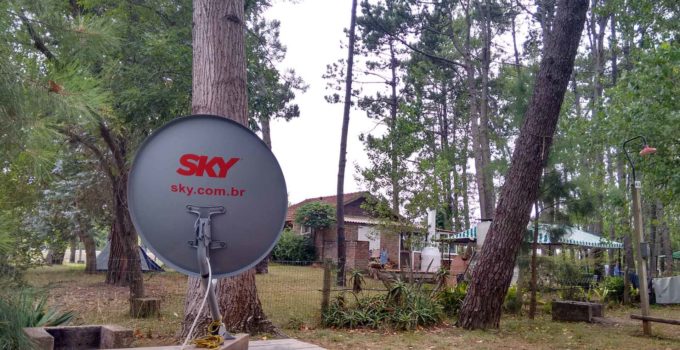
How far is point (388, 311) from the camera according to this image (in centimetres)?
986

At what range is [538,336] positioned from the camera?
9.55 meters

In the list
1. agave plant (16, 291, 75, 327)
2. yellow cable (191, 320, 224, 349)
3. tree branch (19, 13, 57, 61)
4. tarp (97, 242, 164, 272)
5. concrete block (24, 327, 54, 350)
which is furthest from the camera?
tarp (97, 242, 164, 272)

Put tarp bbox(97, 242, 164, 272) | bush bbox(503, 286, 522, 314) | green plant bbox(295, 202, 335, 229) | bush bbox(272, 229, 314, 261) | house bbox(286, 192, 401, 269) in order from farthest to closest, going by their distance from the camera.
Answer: green plant bbox(295, 202, 335, 229) < bush bbox(272, 229, 314, 261) < house bbox(286, 192, 401, 269) < tarp bbox(97, 242, 164, 272) < bush bbox(503, 286, 522, 314)

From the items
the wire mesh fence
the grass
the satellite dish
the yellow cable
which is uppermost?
the satellite dish

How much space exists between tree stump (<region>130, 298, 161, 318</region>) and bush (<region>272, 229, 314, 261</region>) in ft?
62.1

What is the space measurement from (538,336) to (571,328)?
1.65 meters

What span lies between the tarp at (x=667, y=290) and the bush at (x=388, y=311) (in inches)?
357

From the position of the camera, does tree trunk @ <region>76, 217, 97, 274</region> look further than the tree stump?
Yes

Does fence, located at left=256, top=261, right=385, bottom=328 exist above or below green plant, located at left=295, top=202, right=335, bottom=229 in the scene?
below

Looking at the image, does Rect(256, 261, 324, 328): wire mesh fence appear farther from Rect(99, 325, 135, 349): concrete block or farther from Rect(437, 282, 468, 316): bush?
Rect(99, 325, 135, 349): concrete block

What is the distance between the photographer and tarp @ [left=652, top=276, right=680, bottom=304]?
15.9m

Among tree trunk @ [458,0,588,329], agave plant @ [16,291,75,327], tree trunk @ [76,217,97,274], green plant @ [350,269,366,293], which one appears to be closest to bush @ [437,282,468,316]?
tree trunk @ [458,0,588,329]

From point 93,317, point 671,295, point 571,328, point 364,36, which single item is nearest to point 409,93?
point 364,36

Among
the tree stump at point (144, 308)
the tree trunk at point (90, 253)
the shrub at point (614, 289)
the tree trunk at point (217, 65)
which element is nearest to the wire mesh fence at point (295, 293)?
the tree stump at point (144, 308)
